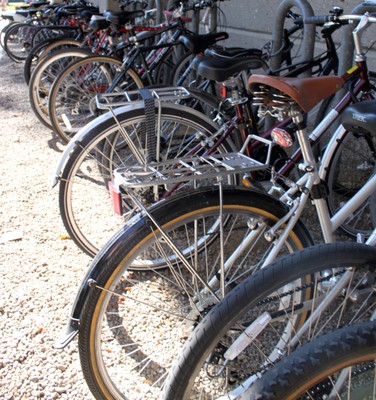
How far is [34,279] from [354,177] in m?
2.20

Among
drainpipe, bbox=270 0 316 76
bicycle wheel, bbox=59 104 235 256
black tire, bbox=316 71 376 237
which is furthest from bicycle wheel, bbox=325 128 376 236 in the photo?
bicycle wheel, bbox=59 104 235 256

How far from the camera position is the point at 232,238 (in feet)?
9.45

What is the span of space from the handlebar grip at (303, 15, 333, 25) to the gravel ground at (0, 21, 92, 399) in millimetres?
1969

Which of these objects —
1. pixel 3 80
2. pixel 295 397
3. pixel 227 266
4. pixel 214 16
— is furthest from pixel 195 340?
pixel 3 80

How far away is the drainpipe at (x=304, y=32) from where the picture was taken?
2.70 m

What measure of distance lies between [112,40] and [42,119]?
113 cm

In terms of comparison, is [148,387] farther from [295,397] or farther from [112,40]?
[112,40]

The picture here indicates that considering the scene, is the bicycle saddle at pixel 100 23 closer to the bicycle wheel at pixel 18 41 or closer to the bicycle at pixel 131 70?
the bicycle at pixel 131 70

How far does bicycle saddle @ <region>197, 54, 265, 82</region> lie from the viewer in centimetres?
231

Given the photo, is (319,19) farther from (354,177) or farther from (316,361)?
(316,361)

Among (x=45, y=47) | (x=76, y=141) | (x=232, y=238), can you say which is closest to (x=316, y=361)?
(x=232, y=238)

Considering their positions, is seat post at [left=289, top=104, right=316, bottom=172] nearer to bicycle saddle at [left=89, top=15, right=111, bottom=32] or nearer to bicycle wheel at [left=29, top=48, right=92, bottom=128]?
bicycle wheel at [left=29, top=48, right=92, bottom=128]

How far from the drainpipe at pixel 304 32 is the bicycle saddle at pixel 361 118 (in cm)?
131

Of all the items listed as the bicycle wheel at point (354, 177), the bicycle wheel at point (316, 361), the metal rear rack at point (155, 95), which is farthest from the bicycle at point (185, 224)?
the bicycle wheel at point (354, 177)
